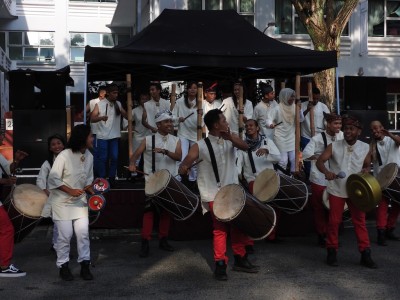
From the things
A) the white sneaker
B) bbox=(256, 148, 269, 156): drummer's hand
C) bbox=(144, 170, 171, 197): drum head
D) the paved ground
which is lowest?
the paved ground

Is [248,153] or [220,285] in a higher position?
[248,153]

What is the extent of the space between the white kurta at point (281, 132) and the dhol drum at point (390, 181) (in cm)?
240

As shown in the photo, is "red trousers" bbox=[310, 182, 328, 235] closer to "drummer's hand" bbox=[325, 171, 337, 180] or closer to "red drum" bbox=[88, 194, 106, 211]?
"drummer's hand" bbox=[325, 171, 337, 180]

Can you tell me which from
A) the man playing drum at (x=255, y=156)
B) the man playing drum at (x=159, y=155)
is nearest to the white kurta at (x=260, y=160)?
the man playing drum at (x=255, y=156)

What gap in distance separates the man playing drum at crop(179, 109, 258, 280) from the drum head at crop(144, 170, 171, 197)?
2.27ft

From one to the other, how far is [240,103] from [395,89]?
52.0 feet

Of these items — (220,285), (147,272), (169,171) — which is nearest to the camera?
(220,285)

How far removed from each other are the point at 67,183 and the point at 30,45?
24.7 meters

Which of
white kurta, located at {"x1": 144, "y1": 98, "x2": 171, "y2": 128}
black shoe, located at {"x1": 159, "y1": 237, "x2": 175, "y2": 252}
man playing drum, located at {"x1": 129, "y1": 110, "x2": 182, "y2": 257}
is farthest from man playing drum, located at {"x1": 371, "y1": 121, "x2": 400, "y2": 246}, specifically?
white kurta, located at {"x1": 144, "y1": 98, "x2": 171, "y2": 128}

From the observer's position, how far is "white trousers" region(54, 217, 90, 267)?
6.51 meters

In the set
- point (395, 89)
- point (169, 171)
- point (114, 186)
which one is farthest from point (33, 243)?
point (395, 89)

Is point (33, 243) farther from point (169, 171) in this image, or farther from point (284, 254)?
point (284, 254)

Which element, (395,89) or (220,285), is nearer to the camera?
(220,285)

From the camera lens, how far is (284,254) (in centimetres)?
803
